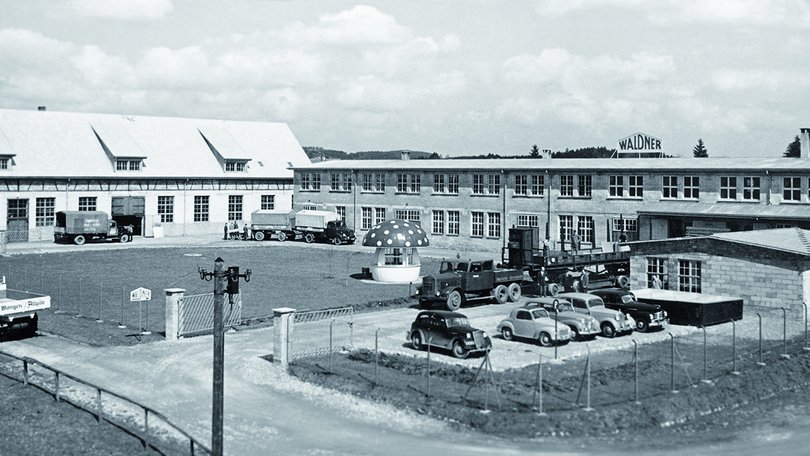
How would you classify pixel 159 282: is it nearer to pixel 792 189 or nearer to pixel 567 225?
pixel 567 225

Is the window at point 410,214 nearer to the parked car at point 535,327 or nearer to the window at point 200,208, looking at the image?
the window at point 200,208

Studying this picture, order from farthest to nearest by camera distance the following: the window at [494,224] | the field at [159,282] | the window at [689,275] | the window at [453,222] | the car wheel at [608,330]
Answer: the window at [453,222] < the window at [494,224] < the window at [689,275] < the field at [159,282] < the car wheel at [608,330]

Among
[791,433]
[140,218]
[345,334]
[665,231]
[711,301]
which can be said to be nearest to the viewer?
[791,433]

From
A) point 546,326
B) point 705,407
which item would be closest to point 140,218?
point 546,326

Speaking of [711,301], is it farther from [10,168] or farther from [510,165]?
[10,168]

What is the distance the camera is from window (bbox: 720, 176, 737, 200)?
54.1 meters

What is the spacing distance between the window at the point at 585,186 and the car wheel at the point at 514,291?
2120cm

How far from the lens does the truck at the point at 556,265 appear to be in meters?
44.4

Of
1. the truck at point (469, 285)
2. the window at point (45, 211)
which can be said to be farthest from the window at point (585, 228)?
the window at point (45, 211)

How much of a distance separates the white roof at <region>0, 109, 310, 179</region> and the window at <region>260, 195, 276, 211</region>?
2.47 metres

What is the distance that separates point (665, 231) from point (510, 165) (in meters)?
15.2

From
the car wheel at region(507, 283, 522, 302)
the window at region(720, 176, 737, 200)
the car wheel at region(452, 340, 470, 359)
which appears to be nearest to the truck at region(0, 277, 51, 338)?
Result: the car wheel at region(452, 340, 470, 359)

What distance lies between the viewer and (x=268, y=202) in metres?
88.4

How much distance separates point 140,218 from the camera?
78125mm
